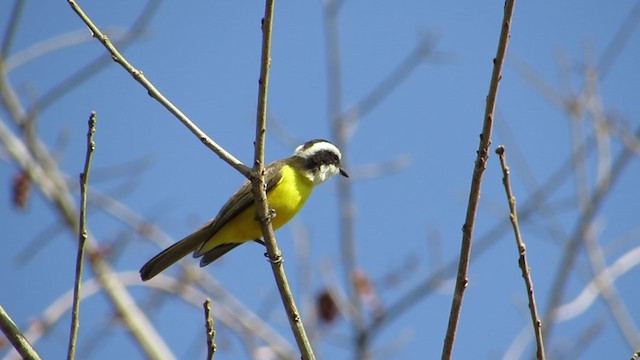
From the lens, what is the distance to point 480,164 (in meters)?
2.94

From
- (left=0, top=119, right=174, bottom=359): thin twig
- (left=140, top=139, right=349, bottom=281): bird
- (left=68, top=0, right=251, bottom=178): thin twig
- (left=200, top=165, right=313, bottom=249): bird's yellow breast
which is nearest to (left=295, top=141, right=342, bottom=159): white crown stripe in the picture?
(left=140, top=139, right=349, bottom=281): bird

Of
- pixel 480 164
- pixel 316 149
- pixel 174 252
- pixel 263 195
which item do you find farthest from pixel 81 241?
pixel 316 149

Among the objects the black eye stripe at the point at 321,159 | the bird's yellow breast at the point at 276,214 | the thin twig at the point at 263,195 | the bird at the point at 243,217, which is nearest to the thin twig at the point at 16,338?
the thin twig at the point at 263,195

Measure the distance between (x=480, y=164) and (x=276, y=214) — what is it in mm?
3190

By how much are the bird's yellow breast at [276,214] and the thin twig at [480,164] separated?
9.96 ft

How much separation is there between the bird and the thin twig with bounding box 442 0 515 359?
277 cm

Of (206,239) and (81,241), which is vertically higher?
(206,239)

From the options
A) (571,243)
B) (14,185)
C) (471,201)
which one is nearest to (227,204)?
(14,185)

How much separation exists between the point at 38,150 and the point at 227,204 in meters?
2.52

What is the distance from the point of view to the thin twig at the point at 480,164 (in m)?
2.89

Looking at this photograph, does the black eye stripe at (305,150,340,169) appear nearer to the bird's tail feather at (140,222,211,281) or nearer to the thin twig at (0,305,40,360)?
the bird's tail feather at (140,222,211,281)

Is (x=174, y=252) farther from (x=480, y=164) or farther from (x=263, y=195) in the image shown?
(x=480, y=164)

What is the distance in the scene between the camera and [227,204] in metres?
5.93

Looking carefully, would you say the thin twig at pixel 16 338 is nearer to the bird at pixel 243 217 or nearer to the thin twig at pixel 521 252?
the thin twig at pixel 521 252
